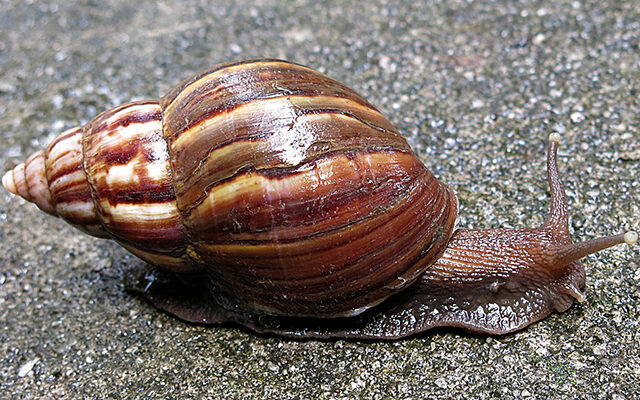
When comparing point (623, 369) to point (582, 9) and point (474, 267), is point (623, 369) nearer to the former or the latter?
point (474, 267)

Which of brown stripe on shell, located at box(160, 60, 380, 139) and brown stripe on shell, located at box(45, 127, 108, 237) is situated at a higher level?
brown stripe on shell, located at box(160, 60, 380, 139)

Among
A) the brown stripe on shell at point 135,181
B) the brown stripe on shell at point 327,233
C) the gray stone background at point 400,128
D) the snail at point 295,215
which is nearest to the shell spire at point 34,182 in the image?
the snail at point 295,215

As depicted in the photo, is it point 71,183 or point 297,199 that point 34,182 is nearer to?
point 71,183

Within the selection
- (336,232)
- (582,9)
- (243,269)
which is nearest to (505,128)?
(582,9)

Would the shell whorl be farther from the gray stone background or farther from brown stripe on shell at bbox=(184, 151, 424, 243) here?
the gray stone background

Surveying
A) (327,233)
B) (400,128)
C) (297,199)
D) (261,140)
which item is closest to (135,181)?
(261,140)

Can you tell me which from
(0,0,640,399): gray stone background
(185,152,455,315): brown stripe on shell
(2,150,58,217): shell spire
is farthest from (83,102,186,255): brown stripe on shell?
(0,0,640,399): gray stone background
